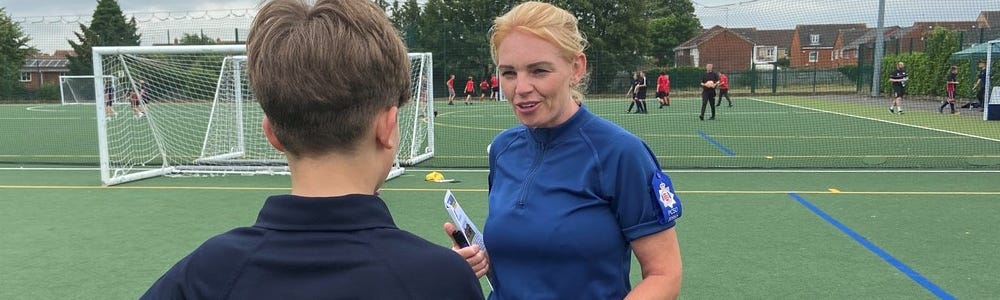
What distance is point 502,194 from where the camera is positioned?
1969 millimetres

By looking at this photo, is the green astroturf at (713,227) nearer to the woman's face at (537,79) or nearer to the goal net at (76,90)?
the woman's face at (537,79)

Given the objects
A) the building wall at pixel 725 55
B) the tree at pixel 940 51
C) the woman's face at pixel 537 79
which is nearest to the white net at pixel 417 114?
the woman's face at pixel 537 79

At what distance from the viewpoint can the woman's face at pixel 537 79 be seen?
6.11ft

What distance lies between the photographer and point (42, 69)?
129ft

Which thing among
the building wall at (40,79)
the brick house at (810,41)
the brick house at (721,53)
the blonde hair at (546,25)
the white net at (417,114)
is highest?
the brick house at (810,41)

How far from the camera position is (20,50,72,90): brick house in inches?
1370

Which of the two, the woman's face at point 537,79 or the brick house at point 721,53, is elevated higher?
the brick house at point 721,53

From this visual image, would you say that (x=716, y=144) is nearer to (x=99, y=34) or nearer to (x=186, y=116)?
(x=186, y=116)

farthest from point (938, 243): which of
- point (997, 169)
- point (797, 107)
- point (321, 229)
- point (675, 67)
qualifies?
point (675, 67)

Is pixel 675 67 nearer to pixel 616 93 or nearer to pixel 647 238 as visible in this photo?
pixel 616 93

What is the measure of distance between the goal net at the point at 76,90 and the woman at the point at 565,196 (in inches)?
1372

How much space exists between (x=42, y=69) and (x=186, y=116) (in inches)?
1190

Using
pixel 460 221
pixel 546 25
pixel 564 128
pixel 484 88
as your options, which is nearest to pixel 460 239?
pixel 460 221

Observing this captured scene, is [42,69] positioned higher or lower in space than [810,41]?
lower
